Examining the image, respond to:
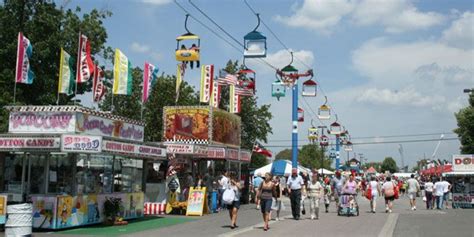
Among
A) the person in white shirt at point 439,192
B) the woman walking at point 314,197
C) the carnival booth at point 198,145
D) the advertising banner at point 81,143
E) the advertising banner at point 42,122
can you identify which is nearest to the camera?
the advertising banner at point 81,143

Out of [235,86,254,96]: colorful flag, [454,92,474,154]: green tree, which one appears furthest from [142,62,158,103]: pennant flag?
[454,92,474,154]: green tree

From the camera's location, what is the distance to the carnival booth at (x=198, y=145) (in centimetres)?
2342

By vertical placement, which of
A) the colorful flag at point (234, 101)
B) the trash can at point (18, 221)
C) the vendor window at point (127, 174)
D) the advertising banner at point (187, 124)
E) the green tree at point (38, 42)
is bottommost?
the trash can at point (18, 221)

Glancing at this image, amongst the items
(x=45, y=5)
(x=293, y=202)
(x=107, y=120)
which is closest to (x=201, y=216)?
(x=293, y=202)

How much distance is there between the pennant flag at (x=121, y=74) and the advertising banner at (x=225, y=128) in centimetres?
732

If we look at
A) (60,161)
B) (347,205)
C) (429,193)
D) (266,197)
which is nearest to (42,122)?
(60,161)

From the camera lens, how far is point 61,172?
634 inches

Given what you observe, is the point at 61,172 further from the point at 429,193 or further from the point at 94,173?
the point at 429,193

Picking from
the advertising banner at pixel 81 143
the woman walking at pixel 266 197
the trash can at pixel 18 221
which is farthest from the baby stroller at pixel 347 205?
the trash can at pixel 18 221

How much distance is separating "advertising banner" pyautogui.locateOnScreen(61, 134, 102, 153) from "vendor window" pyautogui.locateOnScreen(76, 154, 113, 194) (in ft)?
4.21

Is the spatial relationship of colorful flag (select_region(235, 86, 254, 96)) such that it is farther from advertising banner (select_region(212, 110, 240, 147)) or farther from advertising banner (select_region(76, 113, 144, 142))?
advertising banner (select_region(76, 113, 144, 142))

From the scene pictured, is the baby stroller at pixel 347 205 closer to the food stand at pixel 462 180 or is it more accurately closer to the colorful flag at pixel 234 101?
the colorful flag at pixel 234 101

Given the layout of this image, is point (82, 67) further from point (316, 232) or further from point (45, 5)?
point (45, 5)

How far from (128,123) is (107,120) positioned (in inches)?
54.8
